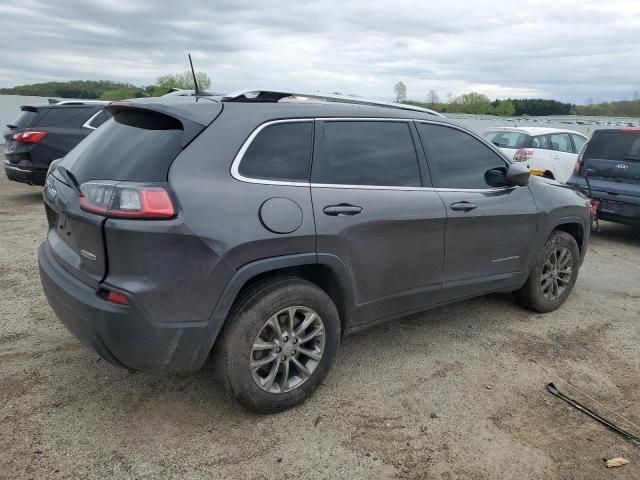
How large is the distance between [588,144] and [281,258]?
23.2 feet

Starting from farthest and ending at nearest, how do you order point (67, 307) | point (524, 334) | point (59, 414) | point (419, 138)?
point (524, 334), point (419, 138), point (59, 414), point (67, 307)

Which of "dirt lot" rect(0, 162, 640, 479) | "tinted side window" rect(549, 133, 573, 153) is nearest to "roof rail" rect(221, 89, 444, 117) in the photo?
"dirt lot" rect(0, 162, 640, 479)

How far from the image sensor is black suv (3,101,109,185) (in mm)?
8602

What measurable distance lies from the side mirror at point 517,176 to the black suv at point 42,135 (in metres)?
6.41

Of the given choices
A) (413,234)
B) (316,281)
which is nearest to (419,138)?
(413,234)

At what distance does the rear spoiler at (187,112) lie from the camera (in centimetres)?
277

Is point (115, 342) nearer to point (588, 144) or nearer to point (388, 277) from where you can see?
point (388, 277)

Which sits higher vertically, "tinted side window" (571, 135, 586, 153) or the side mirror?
the side mirror

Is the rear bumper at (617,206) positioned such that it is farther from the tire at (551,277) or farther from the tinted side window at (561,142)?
the tinted side window at (561,142)

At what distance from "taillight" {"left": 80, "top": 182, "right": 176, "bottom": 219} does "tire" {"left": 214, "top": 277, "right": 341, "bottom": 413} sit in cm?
66

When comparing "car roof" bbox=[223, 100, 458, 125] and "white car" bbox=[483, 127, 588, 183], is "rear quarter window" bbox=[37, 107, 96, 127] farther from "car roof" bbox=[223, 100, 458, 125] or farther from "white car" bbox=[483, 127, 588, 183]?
"white car" bbox=[483, 127, 588, 183]

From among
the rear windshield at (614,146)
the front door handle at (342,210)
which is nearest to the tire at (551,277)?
the front door handle at (342,210)

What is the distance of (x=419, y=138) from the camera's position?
371 cm

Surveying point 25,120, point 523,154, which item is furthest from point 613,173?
point 25,120
